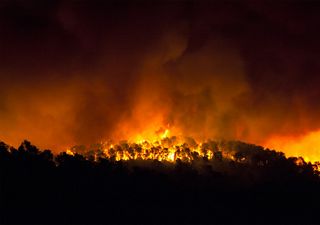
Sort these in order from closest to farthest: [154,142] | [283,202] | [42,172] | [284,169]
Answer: [42,172], [283,202], [284,169], [154,142]

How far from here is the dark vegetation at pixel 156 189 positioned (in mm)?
61166

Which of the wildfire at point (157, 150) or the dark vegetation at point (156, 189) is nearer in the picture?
the dark vegetation at point (156, 189)

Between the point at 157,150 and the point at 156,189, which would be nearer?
the point at 156,189

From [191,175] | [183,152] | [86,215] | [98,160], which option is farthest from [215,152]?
[86,215]

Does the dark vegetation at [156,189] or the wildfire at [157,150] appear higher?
the wildfire at [157,150]

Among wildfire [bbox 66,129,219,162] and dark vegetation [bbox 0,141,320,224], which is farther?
wildfire [bbox 66,129,219,162]

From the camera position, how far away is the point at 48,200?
60.8 metres

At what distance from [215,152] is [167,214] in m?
21.8

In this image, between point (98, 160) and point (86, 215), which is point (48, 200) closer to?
point (86, 215)

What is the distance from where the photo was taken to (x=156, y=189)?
70.9 metres

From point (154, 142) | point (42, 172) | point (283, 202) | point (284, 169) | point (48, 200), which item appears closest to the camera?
point (48, 200)

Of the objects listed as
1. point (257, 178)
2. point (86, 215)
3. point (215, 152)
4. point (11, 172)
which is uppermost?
point (215, 152)

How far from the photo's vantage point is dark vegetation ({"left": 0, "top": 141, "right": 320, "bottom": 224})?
61.2m

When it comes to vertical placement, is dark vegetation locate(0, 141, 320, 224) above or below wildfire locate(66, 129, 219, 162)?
below
